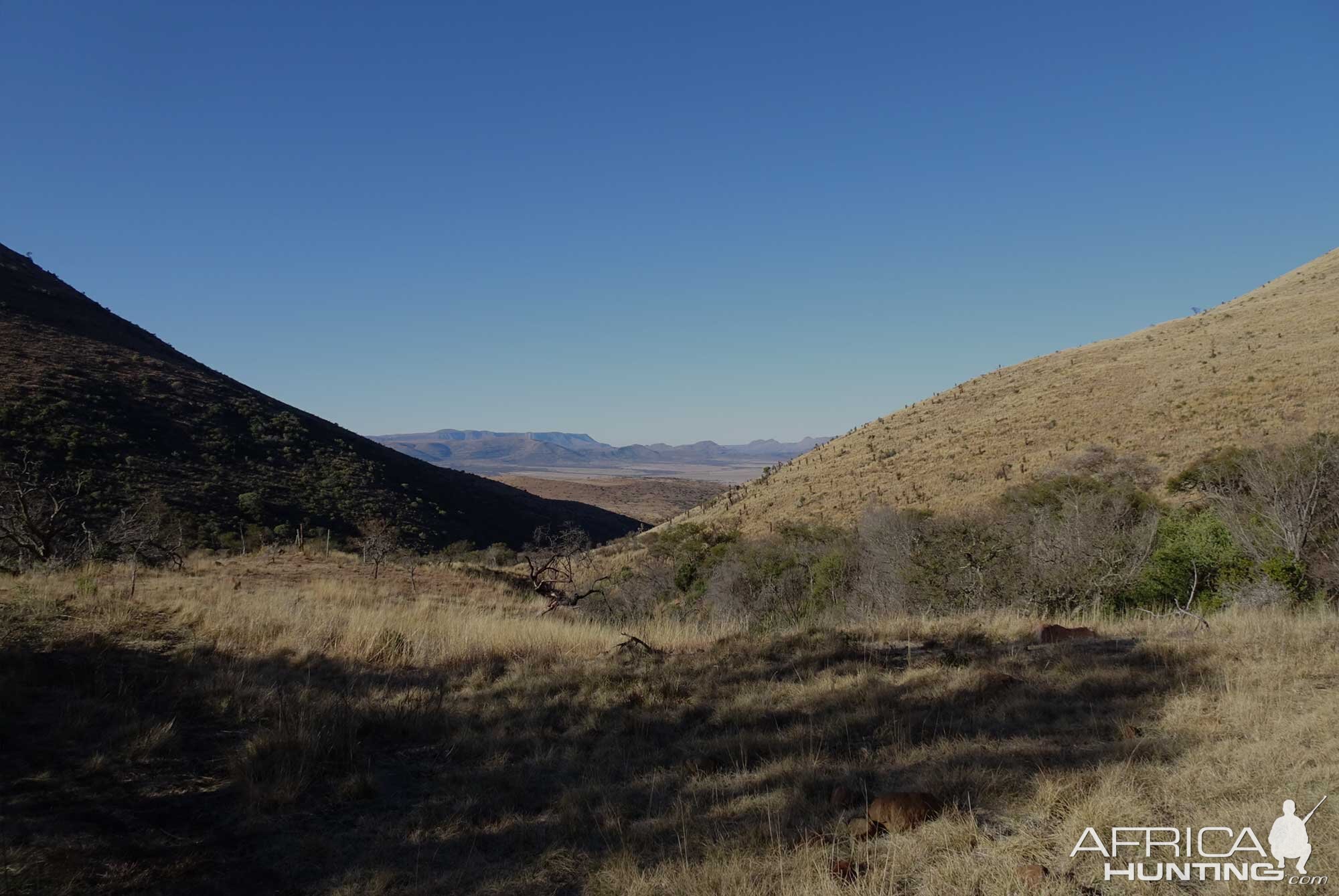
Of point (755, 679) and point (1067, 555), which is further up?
point (1067, 555)

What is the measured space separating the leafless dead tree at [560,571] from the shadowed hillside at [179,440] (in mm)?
8306

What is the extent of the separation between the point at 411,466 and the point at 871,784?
168ft

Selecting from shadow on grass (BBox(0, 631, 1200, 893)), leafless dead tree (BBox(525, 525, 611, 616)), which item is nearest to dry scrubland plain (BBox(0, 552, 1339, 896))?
shadow on grass (BBox(0, 631, 1200, 893))

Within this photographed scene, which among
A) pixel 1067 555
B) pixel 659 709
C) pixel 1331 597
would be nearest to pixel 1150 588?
pixel 1067 555

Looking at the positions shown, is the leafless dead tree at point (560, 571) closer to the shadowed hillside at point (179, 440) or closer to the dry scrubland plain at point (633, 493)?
the shadowed hillside at point (179, 440)

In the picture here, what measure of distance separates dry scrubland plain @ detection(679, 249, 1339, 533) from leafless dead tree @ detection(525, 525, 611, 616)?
859cm

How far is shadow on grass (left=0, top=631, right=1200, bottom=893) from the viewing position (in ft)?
11.2

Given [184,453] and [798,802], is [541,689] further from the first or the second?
[184,453]

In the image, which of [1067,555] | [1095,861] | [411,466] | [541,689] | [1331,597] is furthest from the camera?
[411,466]

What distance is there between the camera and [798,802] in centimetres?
385

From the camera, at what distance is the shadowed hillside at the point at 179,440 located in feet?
97.8

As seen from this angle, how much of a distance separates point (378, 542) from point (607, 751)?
16.1m

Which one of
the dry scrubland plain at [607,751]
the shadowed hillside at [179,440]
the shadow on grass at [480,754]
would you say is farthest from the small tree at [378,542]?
the shadow on grass at [480,754]

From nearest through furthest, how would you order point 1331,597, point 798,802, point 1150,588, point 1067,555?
1. point 798,802
2. point 1331,597
3. point 1150,588
4. point 1067,555
